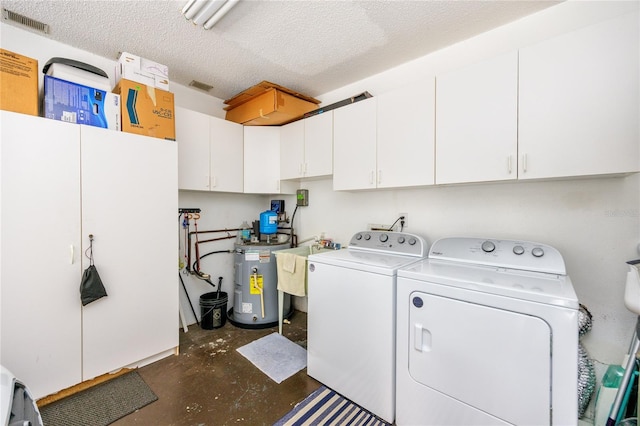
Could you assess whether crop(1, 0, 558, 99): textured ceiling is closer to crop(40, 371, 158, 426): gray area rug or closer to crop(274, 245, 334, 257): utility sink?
crop(274, 245, 334, 257): utility sink

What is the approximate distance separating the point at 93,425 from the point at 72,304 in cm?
76

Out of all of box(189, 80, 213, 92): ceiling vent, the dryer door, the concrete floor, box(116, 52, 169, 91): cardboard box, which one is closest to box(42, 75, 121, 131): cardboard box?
box(116, 52, 169, 91): cardboard box

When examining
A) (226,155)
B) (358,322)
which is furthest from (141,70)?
(358,322)

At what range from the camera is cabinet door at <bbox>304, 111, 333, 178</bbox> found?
255 cm

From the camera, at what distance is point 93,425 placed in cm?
157

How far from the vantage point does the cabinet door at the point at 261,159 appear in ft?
9.89

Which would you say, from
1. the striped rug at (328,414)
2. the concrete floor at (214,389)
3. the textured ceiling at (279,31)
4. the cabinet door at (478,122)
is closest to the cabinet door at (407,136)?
the cabinet door at (478,122)

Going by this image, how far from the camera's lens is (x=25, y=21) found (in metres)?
1.89

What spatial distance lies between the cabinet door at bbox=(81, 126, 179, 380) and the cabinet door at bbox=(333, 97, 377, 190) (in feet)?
4.71

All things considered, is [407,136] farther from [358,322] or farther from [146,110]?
[146,110]

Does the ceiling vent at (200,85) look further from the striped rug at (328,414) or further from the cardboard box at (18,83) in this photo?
the striped rug at (328,414)

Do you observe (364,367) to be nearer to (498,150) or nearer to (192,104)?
(498,150)

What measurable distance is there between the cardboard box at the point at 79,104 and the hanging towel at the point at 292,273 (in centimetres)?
175

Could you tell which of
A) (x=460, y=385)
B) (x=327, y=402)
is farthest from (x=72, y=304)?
(x=460, y=385)
